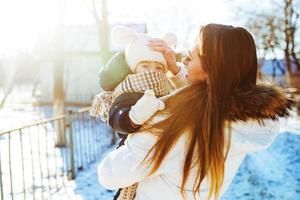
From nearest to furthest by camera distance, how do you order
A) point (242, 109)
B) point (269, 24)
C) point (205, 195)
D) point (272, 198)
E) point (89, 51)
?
1. point (242, 109)
2. point (205, 195)
3. point (272, 198)
4. point (269, 24)
5. point (89, 51)

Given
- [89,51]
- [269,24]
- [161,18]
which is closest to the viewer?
[269,24]

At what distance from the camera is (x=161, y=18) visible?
3841cm

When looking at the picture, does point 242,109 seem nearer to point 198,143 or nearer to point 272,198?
point 198,143

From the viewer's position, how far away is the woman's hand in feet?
6.11

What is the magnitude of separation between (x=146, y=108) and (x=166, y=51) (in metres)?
0.51

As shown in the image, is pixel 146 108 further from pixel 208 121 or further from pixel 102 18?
pixel 102 18

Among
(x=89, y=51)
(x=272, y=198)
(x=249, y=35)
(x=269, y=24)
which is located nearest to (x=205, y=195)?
(x=249, y=35)

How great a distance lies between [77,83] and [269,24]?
42.7ft

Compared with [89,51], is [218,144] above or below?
above

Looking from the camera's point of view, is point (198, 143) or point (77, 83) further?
point (77, 83)

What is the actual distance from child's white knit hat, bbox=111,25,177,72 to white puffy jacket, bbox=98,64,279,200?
485 millimetres

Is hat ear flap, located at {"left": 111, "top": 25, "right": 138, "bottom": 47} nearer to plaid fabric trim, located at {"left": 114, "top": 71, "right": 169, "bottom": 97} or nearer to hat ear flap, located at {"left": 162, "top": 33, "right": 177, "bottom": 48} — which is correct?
hat ear flap, located at {"left": 162, "top": 33, "right": 177, "bottom": 48}

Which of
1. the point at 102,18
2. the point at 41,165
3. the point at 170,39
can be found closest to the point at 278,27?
the point at 102,18

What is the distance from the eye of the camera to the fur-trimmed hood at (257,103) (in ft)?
4.76
